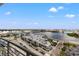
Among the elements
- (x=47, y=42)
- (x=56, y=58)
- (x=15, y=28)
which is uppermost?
(x=15, y=28)

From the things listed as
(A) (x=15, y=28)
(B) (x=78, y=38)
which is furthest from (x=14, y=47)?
(B) (x=78, y=38)

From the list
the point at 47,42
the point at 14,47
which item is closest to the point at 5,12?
the point at 14,47

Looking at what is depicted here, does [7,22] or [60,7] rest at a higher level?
[60,7]

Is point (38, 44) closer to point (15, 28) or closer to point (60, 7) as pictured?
point (15, 28)

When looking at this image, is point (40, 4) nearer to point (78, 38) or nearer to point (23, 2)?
point (23, 2)

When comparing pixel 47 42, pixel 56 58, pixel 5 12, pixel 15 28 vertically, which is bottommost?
pixel 56 58

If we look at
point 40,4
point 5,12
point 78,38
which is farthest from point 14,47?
point 78,38

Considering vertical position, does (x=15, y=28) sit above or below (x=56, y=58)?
above

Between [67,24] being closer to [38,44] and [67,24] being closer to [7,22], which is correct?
[38,44]
